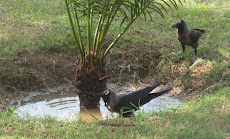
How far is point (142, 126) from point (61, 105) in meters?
2.00

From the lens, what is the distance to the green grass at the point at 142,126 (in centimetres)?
344

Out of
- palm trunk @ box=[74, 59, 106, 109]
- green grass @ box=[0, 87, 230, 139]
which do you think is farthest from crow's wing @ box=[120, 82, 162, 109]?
palm trunk @ box=[74, 59, 106, 109]

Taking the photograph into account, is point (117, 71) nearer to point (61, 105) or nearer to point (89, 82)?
point (89, 82)

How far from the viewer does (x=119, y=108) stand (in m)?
4.46

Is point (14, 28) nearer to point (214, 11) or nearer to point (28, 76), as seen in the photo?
point (28, 76)

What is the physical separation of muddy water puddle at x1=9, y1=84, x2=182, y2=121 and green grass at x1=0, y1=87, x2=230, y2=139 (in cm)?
78

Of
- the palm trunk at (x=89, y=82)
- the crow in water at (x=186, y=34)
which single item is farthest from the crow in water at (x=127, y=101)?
the crow in water at (x=186, y=34)

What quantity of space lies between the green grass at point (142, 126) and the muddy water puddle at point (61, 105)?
0.78 metres

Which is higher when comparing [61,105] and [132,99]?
[132,99]

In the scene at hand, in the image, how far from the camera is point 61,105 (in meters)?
5.26

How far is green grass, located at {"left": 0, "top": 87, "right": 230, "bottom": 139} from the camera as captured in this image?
3.44 m

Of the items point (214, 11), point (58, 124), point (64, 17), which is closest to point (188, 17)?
point (214, 11)

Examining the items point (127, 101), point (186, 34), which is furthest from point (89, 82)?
point (186, 34)

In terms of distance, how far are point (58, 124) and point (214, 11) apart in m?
6.35
